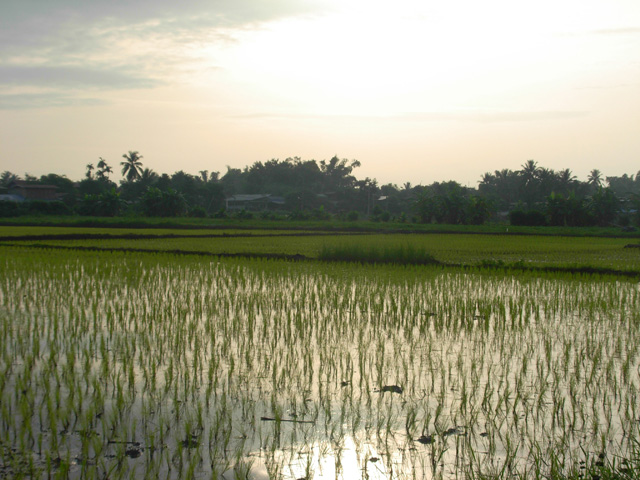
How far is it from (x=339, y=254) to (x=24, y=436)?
31.9ft

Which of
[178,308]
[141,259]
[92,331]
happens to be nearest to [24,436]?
[92,331]

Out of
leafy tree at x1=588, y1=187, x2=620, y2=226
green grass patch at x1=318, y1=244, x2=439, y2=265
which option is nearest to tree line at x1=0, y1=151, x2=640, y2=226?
leafy tree at x1=588, y1=187, x2=620, y2=226

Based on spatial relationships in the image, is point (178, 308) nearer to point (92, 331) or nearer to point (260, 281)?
point (92, 331)

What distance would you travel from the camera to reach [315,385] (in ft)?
11.3

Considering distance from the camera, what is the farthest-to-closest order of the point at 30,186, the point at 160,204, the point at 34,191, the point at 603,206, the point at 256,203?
the point at 256,203 → the point at 34,191 → the point at 30,186 → the point at 160,204 → the point at 603,206

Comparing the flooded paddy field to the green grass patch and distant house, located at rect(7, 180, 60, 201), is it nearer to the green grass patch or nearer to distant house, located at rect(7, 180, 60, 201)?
the green grass patch

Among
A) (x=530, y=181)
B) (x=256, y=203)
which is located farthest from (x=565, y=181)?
(x=256, y=203)

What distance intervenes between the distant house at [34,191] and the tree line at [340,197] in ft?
3.51

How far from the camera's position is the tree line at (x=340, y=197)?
3078 centimetres

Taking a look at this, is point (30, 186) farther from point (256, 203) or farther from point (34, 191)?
point (256, 203)

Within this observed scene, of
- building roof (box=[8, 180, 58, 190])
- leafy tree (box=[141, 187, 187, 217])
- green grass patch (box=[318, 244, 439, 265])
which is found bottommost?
green grass patch (box=[318, 244, 439, 265])

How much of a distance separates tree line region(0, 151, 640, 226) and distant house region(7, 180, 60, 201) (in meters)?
1.07

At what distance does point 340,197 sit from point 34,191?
23.5 m

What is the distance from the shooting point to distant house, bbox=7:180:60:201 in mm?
39188
